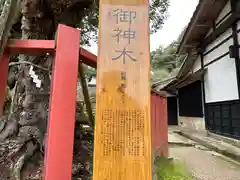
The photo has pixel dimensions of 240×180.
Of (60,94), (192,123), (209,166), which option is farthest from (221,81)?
(60,94)

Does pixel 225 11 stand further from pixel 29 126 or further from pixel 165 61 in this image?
pixel 165 61

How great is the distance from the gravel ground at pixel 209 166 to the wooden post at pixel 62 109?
8.56 ft

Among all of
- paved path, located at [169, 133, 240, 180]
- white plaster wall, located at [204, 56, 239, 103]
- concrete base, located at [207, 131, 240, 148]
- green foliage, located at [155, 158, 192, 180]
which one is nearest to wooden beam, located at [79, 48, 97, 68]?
green foliage, located at [155, 158, 192, 180]

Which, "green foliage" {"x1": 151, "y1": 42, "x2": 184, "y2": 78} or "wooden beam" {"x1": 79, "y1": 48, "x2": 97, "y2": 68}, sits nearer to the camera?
"wooden beam" {"x1": 79, "y1": 48, "x2": 97, "y2": 68}

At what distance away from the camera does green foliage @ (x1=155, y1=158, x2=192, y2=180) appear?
10.6ft

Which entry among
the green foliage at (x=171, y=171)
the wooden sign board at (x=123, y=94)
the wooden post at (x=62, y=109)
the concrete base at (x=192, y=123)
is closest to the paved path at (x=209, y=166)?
the green foliage at (x=171, y=171)

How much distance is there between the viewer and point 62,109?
68.3 inches

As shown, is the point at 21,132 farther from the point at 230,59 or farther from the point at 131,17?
the point at 230,59

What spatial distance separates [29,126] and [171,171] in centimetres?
256

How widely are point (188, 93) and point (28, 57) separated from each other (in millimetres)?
9406

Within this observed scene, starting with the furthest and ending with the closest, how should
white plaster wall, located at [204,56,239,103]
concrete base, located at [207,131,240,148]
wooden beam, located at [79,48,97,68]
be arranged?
white plaster wall, located at [204,56,239,103], concrete base, located at [207,131,240,148], wooden beam, located at [79,48,97,68]

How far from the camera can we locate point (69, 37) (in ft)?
6.04

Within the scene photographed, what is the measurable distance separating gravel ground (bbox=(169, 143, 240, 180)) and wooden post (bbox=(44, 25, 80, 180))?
8.56 feet

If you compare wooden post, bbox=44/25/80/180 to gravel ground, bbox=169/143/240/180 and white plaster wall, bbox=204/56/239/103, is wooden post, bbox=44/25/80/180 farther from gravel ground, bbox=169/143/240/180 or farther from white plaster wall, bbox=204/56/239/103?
white plaster wall, bbox=204/56/239/103
